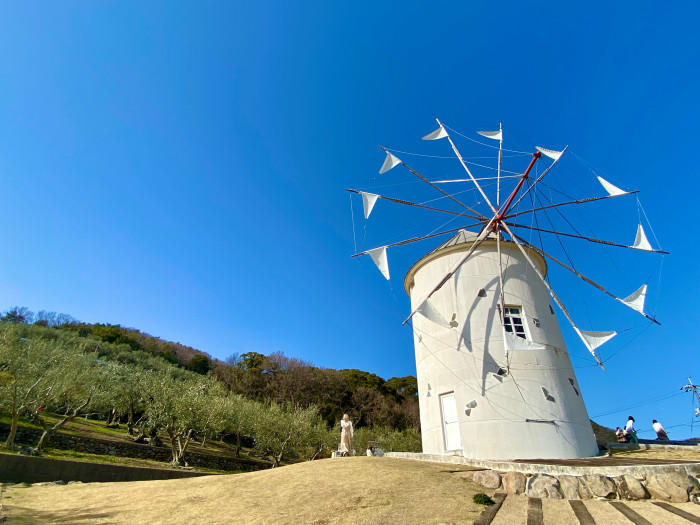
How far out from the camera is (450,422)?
1444cm

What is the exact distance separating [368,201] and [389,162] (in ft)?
7.83

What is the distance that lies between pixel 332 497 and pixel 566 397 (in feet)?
32.9

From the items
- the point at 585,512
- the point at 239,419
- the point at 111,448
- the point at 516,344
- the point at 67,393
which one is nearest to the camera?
the point at 585,512

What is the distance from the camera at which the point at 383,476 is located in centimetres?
929

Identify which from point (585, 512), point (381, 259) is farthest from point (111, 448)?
point (585, 512)

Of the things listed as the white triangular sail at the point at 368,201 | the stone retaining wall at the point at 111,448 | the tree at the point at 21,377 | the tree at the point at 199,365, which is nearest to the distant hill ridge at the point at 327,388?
the tree at the point at 199,365

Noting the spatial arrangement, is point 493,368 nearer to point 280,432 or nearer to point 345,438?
point 345,438

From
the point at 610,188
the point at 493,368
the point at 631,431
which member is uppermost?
the point at 610,188

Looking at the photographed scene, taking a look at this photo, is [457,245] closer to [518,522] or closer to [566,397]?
[566,397]

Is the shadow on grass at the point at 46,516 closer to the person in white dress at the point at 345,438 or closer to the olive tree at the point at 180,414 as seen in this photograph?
the person in white dress at the point at 345,438

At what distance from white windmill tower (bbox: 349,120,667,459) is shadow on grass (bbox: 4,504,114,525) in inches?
435

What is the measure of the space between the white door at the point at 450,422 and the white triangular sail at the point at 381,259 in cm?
551

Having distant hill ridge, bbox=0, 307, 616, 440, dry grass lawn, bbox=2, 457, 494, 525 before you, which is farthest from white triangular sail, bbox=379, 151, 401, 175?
distant hill ridge, bbox=0, 307, 616, 440

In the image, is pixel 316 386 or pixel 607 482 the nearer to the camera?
pixel 607 482
